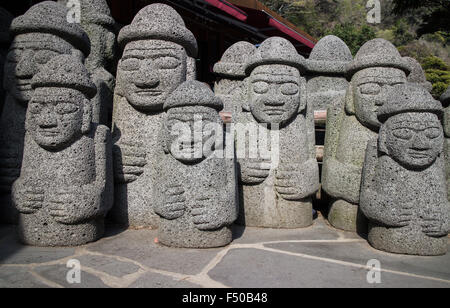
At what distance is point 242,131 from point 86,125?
1621 mm

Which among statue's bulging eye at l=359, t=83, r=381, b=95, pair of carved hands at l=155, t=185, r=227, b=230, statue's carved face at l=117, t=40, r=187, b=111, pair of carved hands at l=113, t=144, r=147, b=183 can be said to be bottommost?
pair of carved hands at l=155, t=185, r=227, b=230

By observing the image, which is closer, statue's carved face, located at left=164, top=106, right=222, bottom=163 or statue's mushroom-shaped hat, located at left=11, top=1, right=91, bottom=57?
statue's carved face, located at left=164, top=106, right=222, bottom=163

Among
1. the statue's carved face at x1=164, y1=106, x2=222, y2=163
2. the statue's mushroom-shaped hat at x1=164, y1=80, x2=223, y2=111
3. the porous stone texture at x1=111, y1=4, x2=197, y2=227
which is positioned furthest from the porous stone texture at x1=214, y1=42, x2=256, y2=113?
the statue's carved face at x1=164, y1=106, x2=222, y2=163

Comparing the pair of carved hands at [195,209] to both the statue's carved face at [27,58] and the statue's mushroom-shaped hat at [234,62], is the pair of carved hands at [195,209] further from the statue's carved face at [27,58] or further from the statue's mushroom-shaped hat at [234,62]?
the statue's mushroom-shaped hat at [234,62]

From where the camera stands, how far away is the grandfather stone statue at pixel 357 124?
3.51 metres

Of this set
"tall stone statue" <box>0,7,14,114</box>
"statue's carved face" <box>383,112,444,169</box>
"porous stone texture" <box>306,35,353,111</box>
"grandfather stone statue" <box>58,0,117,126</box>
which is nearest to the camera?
"statue's carved face" <box>383,112,444,169</box>

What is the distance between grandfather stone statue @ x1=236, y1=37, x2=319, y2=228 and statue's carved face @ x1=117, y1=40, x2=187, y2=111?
83 centimetres

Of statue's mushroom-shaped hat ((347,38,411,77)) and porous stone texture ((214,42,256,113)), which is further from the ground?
porous stone texture ((214,42,256,113))

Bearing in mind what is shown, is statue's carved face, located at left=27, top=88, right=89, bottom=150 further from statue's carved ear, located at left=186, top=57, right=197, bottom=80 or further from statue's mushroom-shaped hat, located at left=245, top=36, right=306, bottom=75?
statue's mushroom-shaped hat, located at left=245, top=36, right=306, bottom=75

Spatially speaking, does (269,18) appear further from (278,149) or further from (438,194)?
(438,194)

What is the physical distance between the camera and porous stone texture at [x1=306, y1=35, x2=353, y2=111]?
19.0 feet

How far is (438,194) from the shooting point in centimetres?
289

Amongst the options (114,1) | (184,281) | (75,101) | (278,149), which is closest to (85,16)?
(75,101)

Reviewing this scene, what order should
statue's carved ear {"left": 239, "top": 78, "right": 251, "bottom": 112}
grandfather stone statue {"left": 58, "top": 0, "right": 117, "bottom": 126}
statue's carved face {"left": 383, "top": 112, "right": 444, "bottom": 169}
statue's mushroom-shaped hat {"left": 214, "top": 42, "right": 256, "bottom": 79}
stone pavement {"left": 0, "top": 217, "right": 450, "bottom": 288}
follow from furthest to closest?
statue's mushroom-shaped hat {"left": 214, "top": 42, "right": 256, "bottom": 79}
grandfather stone statue {"left": 58, "top": 0, "right": 117, "bottom": 126}
statue's carved ear {"left": 239, "top": 78, "right": 251, "bottom": 112}
statue's carved face {"left": 383, "top": 112, "right": 444, "bottom": 169}
stone pavement {"left": 0, "top": 217, "right": 450, "bottom": 288}
